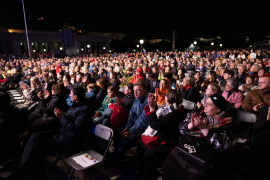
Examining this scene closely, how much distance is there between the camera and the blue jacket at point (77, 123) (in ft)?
9.76

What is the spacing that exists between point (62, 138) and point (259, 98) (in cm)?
392

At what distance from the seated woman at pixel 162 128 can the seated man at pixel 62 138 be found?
45.6 inches

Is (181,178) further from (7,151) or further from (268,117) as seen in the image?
(7,151)

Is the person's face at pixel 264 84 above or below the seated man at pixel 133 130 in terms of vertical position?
above

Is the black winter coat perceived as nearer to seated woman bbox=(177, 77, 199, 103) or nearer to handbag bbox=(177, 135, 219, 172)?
handbag bbox=(177, 135, 219, 172)

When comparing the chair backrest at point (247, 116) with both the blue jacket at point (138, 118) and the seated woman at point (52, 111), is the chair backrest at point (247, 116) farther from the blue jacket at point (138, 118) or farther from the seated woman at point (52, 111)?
the seated woman at point (52, 111)

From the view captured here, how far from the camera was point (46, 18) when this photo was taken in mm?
51281

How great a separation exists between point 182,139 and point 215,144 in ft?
1.51

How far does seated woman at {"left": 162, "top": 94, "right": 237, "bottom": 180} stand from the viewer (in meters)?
1.98

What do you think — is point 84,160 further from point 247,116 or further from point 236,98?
point 236,98

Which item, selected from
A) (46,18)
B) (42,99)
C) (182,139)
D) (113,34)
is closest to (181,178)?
(182,139)

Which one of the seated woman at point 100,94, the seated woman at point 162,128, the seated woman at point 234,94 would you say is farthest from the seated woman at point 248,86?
the seated woman at point 100,94

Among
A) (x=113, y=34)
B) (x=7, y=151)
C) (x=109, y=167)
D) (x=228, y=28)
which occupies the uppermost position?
(x=113, y=34)

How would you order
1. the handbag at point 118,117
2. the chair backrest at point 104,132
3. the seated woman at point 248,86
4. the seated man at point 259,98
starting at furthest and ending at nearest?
1. the seated woman at point 248,86
2. the handbag at point 118,117
3. the seated man at point 259,98
4. the chair backrest at point 104,132
